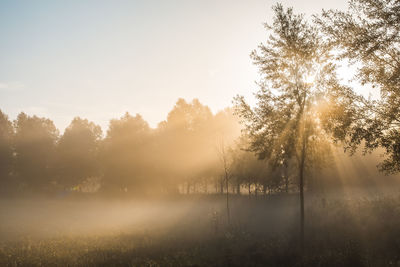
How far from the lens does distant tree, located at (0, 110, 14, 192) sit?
52594 mm

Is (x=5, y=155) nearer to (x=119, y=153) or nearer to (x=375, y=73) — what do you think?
(x=119, y=153)

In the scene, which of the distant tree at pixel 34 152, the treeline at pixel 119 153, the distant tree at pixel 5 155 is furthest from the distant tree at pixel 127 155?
the distant tree at pixel 5 155

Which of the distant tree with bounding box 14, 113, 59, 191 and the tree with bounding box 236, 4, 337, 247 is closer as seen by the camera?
the tree with bounding box 236, 4, 337, 247

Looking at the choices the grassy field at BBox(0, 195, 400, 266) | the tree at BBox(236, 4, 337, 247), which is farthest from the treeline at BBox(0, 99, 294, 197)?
the tree at BBox(236, 4, 337, 247)

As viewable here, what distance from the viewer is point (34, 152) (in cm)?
5459

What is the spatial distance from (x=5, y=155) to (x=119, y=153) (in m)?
22.3

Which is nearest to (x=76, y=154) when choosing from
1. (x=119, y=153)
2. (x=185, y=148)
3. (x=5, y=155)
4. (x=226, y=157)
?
(x=119, y=153)

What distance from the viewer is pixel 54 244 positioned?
62.0ft

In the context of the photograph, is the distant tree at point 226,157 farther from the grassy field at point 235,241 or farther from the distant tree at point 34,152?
the distant tree at point 34,152

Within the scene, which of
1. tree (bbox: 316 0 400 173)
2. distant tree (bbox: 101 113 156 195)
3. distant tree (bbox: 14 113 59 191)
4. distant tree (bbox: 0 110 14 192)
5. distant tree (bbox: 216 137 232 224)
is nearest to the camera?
tree (bbox: 316 0 400 173)

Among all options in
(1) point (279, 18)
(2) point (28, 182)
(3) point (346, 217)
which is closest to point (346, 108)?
(1) point (279, 18)

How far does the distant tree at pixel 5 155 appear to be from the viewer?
52.6 metres

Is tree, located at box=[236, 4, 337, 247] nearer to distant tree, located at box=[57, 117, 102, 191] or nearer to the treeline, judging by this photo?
the treeline

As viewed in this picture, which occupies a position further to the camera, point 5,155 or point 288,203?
point 5,155
